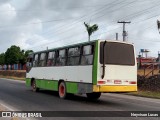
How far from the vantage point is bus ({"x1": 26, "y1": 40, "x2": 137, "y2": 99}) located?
54.6ft

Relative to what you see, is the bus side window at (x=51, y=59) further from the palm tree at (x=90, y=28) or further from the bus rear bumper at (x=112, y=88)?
the palm tree at (x=90, y=28)

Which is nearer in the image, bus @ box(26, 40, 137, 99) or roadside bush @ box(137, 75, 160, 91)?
bus @ box(26, 40, 137, 99)

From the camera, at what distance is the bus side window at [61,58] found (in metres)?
20.1

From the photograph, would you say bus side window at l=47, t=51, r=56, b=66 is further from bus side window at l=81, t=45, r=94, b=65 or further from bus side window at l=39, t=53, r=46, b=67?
bus side window at l=81, t=45, r=94, b=65

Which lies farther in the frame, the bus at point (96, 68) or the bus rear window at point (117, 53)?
the bus rear window at point (117, 53)

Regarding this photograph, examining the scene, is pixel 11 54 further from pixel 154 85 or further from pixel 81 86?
pixel 81 86

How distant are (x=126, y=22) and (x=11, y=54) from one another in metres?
46.5

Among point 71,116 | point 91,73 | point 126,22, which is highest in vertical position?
point 126,22

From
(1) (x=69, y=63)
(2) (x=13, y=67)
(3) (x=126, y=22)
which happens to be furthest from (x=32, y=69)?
(2) (x=13, y=67)

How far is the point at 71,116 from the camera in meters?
12.5

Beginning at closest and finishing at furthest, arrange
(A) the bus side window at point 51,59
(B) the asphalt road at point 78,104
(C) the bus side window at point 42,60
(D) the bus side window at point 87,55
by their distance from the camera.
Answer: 1. (B) the asphalt road at point 78,104
2. (D) the bus side window at point 87,55
3. (A) the bus side window at point 51,59
4. (C) the bus side window at point 42,60

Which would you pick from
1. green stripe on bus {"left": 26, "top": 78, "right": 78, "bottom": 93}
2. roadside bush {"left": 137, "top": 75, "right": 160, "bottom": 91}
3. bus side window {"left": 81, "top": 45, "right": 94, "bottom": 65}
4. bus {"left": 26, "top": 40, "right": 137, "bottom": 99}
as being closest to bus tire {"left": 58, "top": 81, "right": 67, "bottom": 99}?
bus {"left": 26, "top": 40, "right": 137, "bottom": 99}

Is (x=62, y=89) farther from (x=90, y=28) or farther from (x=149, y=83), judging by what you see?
(x=90, y=28)

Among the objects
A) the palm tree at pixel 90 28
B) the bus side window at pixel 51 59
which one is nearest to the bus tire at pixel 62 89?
the bus side window at pixel 51 59
